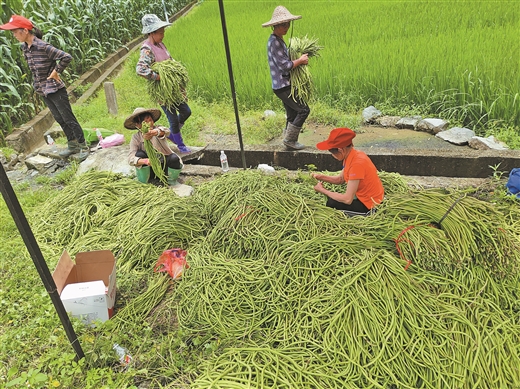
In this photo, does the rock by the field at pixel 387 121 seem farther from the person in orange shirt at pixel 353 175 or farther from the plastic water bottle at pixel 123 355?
the plastic water bottle at pixel 123 355

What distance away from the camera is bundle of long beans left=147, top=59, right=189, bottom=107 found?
421 centimetres

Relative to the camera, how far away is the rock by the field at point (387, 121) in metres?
5.09

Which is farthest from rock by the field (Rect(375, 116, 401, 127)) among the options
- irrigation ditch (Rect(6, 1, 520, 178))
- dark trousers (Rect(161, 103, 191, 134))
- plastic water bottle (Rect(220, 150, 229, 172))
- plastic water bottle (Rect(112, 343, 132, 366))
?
plastic water bottle (Rect(112, 343, 132, 366))

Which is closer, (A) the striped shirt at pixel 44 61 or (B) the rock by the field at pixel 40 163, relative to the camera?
(A) the striped shirt at pixel 44 61

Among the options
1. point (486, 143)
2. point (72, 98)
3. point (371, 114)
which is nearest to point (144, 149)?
point (371, 114)

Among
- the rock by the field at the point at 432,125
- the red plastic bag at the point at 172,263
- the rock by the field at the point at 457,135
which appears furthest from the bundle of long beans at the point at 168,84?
the rock by the field at the point at 457,135

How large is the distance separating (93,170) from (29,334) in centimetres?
220

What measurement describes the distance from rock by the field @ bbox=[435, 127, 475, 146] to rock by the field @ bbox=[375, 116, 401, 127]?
69 centimetres

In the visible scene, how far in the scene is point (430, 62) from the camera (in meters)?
5.30

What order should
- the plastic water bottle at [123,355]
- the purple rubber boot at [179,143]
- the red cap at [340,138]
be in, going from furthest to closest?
the purple rubber boot at [179,143]
the red cap at [340,138]
the plastic water bottle at [123,355]

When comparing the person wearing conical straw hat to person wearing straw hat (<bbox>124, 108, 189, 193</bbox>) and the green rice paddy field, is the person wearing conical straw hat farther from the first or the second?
the green rice paddy field

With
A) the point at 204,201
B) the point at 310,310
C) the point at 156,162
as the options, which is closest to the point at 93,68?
the point at 156,162

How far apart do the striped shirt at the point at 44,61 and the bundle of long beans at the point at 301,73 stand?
2.72 meters

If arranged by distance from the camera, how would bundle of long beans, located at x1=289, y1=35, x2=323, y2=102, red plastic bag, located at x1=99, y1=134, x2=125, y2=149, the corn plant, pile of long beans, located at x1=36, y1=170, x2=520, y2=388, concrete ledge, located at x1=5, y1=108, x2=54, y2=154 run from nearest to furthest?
pile of long beans, located at x1=36, y1=170, x2=520, y2=388 → bundle of long beans, located at x1=289, y1=35, x2=323, y2=102 → red plastic bag, located at x1=99, y1=134, x2=125, y2=149 → concrete ledge, located at x1=5, y1=108, x2=54, y2=154 → the corn plant
